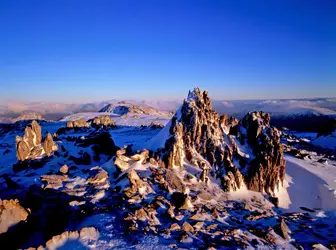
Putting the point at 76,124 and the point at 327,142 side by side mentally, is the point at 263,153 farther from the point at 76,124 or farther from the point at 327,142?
the point at 327,142

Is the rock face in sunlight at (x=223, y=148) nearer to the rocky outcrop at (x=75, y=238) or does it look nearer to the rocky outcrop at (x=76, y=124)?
the rocky outcrop at (x=75, y=238)

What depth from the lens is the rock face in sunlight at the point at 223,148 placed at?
30.5 m

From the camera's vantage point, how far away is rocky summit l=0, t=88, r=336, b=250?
16.6 meters

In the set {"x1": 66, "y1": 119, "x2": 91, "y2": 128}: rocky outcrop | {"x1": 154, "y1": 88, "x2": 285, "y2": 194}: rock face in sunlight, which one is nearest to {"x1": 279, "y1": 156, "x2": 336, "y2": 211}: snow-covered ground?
{"x1": 154, "y1": 88, "x2": 285, "y2": 194}: rock face in sunlight

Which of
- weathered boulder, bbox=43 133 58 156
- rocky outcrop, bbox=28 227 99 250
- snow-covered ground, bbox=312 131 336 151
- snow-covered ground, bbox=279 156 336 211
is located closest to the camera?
rocky outcrop, bbox=28 227 99 250

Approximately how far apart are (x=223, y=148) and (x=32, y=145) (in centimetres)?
3118

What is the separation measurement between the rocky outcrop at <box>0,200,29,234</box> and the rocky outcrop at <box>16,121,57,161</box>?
20.4m

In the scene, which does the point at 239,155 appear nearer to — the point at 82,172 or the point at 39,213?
the point at 82,172

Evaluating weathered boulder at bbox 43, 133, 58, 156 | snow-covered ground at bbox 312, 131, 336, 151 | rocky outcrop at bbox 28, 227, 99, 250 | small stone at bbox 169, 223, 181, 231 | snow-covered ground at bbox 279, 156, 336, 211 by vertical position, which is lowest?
snow-covered ground at bbox 312, 131, 336, 151

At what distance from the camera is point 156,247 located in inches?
580

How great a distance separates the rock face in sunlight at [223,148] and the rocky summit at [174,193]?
0.14 metres

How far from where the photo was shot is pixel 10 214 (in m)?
17.2

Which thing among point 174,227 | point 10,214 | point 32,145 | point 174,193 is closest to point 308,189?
point 174,193

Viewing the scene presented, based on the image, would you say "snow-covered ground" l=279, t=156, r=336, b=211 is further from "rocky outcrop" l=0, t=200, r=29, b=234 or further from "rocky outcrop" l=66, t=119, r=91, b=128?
"rocky outcrop" l=66, t=119, r=91, b=128
